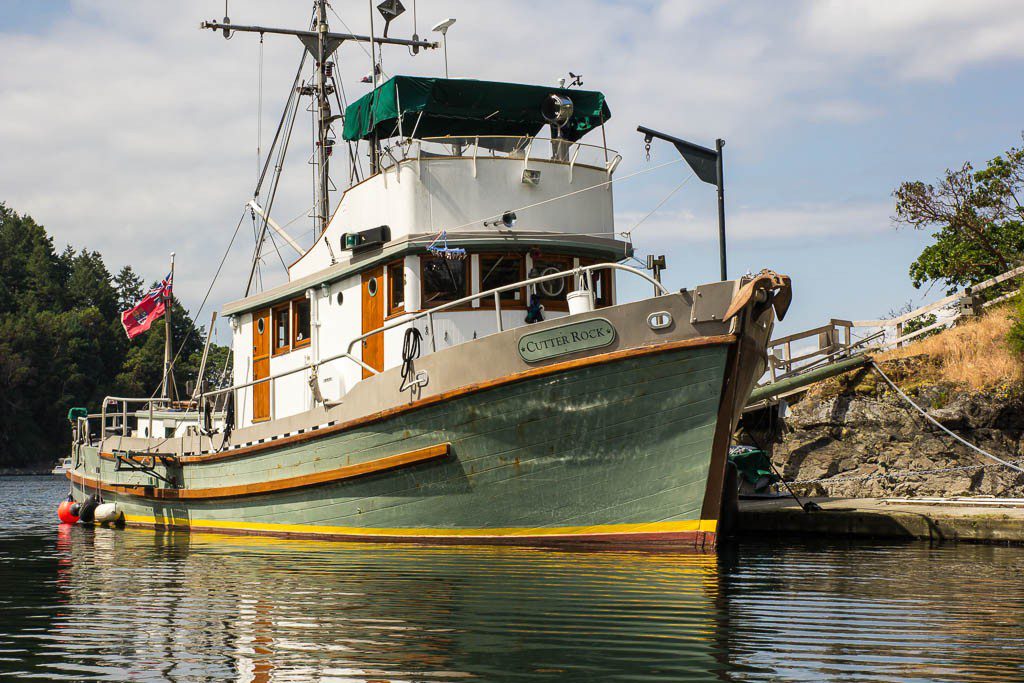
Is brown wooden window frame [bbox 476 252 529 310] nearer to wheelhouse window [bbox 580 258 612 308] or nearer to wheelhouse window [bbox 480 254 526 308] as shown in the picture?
wheelhouse window [bbox 480 254 526 308]

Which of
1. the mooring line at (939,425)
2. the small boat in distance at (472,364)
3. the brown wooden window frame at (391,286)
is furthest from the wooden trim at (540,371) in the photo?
the mooring line at (939,425)

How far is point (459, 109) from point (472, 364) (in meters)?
4.44

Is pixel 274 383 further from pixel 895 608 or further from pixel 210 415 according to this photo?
pixel 895 608

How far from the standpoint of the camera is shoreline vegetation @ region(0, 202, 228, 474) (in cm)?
7362

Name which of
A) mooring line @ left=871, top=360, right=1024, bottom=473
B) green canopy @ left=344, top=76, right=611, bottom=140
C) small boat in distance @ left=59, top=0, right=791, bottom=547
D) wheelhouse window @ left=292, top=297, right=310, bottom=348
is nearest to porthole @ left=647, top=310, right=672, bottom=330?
small boat in distance @ left=59, top=0, right=791, bottom=547

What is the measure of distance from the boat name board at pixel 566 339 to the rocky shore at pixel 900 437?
577 centimetres

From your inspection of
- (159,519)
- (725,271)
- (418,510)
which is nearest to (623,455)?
(418,510)

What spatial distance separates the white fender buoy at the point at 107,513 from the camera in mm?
18203

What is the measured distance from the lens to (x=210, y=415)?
1570cm

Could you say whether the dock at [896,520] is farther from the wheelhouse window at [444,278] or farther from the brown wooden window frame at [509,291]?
the wheelhouse window at [444,278]

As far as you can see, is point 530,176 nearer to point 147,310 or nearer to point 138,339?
point 147,310

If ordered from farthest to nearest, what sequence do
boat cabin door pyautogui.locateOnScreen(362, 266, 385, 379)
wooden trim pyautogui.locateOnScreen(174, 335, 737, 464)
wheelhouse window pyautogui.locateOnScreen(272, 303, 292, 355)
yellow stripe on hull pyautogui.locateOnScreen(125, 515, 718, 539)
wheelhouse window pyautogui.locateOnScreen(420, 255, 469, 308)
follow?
1. wheelhouse window pyautogui.locateOnScreen(272, 303, 292, 355)
2. boat cabin door pyautogui.locateOnScreen(362, 266, 385, 379)
3. wheelhouse window pyautogui.locateOnScreen(420, 255, 469, 308)
4. yellow stripe on hull pyautogui.locateOnScreen(125, 515, 718, 539)
5. wooden trim pyautogui.locateOnScreen(174, 335, 737, 464)

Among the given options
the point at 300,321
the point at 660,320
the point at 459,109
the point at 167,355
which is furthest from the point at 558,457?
the point at 167,355

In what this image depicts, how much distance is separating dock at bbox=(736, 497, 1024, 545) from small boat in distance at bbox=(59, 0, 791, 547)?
3.05m
